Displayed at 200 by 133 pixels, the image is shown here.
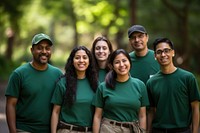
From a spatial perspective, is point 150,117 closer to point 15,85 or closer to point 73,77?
point 73,77

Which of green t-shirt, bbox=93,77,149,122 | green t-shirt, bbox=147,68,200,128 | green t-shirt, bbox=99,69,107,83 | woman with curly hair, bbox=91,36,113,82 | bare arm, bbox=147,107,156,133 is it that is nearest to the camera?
green t-shirt, bbox=93,77,149,122

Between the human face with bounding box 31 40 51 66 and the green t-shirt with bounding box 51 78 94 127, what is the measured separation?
396 millimetres

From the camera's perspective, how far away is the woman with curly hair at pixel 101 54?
6203 millimetres

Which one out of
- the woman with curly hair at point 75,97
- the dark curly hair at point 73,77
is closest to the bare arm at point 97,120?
the woman with curly hair at point 75,97

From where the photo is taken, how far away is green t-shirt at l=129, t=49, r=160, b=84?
6398 millimetres

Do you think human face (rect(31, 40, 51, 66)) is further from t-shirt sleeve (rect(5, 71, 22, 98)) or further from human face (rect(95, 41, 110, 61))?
human face (rect(95, 41, 110, 61))

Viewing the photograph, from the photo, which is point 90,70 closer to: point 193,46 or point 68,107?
point 68,107

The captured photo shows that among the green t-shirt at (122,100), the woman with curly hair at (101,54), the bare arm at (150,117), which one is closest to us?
the green t-shirt at (122,100)

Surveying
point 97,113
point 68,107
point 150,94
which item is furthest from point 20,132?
point 150,94

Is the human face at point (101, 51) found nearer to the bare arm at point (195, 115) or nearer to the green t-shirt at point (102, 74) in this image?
the green t-shirt at point (102, 74)

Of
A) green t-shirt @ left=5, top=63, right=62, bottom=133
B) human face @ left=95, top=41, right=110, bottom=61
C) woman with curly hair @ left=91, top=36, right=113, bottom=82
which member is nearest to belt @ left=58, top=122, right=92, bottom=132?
green t-shirt @ left=5, top=63, right=62, bottom=133

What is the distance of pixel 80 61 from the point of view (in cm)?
552

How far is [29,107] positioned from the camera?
5.48 m

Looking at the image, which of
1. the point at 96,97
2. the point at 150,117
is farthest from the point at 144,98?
the point at 96,97
